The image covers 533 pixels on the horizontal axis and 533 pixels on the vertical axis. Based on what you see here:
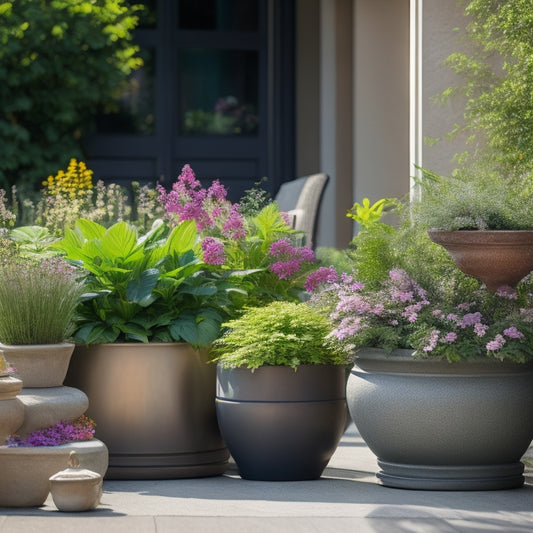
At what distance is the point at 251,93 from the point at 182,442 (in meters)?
5.71

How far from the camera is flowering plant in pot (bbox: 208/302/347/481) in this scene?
12.9ft

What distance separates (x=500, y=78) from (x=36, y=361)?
8.84 feet

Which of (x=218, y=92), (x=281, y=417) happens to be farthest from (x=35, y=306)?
(x=218, y=92)

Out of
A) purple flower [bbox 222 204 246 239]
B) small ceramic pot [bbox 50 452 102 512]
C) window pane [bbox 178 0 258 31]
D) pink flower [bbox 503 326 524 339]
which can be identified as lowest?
small ceramic pot [bbox 50 452 102 512]

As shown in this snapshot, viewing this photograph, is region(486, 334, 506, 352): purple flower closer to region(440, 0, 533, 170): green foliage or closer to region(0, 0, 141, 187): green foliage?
region(440, 0, 533, 170): green foliage

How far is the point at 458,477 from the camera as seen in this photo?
380 cm

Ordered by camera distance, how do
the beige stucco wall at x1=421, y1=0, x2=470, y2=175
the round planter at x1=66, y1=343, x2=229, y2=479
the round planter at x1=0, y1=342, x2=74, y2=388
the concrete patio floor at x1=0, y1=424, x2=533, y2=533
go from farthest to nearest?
1. the beige stucco wall at x1=421, y1=0, x2=470, y2=175
2. the round planter at x1=66, y1=343, x2=229, y2=479
3. the round planter at x1=0, y1=342, x2=74, y2=388
4. the concrete patio floor at x1=0, y1=424, x2=533, y2=533

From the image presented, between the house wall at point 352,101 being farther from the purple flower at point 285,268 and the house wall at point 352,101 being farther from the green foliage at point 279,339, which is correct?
the green foliage at point 279,339

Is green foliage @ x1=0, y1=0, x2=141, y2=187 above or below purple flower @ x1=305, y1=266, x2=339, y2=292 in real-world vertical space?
above

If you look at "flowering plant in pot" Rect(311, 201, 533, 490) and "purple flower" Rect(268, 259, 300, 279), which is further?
"purple flower" Rect(268, 259, 300, 279)

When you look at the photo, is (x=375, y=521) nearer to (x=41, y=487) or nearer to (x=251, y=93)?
(x=41, y=487)

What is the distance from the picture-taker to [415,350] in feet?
12.5

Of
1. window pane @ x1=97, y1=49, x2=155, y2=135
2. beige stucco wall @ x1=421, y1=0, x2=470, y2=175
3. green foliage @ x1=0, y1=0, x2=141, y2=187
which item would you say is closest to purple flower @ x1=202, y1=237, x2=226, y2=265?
beige stucco wall @ x1=421, y1=0, x2=470, y2=175

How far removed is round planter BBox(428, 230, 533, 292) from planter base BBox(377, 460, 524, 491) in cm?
63
